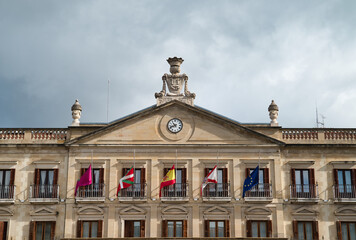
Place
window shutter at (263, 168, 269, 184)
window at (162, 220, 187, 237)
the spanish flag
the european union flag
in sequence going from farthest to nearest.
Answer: window shutter at (263, 168, 269, 184), window at (162, 220, 187, 237), the spanish flag, the european union flag

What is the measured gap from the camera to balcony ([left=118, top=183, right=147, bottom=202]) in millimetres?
43594

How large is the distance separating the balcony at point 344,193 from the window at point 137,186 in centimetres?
1353

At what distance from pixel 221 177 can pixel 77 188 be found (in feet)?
33.3

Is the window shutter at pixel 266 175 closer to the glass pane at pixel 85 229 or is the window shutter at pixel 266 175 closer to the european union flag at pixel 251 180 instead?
the european union flag at pixel 251 180

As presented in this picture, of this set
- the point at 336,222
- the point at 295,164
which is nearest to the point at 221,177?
the point at 295,164

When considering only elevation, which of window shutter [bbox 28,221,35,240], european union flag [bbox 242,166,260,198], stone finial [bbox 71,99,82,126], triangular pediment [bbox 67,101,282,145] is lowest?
window shutter [bbox 28,221,35,240]

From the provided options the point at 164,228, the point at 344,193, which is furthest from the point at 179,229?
the point at 344,193

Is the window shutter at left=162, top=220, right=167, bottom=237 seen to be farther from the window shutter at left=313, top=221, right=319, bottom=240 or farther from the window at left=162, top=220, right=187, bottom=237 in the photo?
the window shutter at left=313, top=221, right=319, bottom=240

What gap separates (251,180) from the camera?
140 ft

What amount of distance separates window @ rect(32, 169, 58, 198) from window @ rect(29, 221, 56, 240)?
1.94 meters

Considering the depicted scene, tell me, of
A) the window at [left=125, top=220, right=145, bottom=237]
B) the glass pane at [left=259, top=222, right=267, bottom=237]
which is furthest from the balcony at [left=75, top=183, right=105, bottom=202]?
the glass pane at [left=259, top=222, right=267, bottom=237]

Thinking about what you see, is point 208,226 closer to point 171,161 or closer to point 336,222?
point 171,161

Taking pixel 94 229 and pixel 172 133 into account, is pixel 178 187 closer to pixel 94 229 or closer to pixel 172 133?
pixel 172 133

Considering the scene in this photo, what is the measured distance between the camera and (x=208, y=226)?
43.2 metres
